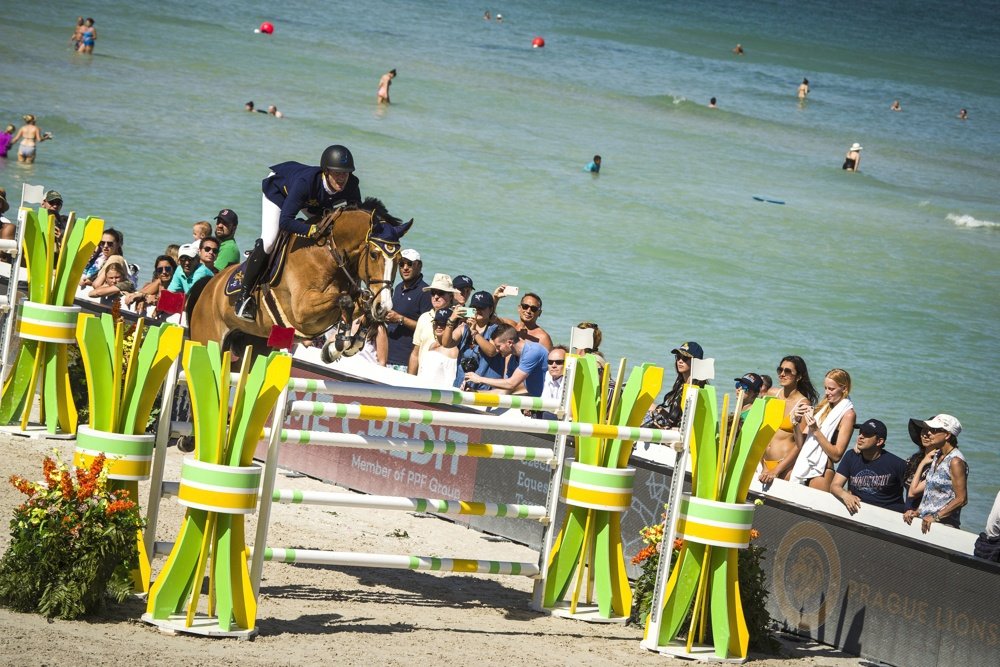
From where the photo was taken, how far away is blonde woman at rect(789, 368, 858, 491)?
8.67 meters

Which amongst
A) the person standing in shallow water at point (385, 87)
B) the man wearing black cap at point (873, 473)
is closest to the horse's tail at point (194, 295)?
the man wearing black cap at point (873, 473)

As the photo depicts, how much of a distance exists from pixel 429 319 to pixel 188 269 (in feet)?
7.65

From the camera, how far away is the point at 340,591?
24.7ft

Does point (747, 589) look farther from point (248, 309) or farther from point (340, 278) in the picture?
point (248, 309)

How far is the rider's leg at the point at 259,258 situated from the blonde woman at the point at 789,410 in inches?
135

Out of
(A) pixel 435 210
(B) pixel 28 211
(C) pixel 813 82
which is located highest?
(C) pixel 813 82

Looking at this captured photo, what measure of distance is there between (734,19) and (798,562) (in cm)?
8838

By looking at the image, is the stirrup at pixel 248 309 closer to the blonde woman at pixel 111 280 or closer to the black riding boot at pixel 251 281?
the black riding boot at pixel 251 281

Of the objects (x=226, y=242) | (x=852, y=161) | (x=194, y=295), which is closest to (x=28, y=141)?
(x=226, y=242)

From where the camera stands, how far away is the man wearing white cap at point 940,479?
24.6 ft

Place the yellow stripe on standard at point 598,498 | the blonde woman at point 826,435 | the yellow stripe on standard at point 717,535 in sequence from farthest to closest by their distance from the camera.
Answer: the blonde woman at point 826,435, the yellow stripe on standard at point 598,498, the yellow stripe on standard at point 717,535

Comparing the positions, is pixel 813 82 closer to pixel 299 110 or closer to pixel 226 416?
pixel 299 110

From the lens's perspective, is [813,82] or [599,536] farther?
[813,82]

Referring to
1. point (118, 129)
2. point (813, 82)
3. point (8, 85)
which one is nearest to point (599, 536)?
point (118, 129)
